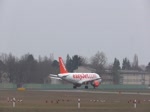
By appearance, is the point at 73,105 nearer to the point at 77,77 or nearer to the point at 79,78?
the point at 77,77

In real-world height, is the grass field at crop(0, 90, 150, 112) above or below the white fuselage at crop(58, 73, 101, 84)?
below

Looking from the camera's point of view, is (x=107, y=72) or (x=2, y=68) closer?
(x=2, y=68)

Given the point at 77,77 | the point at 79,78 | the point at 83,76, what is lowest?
the point at 79,78

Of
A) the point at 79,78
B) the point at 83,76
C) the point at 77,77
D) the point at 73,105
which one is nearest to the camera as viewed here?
the point at 73,105

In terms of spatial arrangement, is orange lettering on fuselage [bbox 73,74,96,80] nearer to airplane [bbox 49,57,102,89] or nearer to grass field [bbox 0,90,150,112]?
airplane [bbox 49,57,102,89]

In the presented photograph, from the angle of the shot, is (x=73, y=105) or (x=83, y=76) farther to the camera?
(x=83, y=76)

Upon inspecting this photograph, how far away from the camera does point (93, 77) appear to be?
366 ft

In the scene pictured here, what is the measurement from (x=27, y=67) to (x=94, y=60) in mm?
39325

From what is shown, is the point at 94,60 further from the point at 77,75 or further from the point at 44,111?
the point at 44,111

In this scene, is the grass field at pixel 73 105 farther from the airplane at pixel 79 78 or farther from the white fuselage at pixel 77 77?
the airplane at pixel 79 78

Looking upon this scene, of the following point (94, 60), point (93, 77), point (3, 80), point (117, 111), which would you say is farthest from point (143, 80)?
point (117, 111)

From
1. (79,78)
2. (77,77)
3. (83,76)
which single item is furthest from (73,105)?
(83,76)

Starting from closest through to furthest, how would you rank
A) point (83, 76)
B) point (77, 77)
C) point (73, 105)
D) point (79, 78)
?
point (73, 105) → point (77, 77) → point (79, 78) → point (83, 76)

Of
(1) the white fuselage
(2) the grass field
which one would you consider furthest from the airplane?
(2) the grass field
